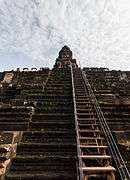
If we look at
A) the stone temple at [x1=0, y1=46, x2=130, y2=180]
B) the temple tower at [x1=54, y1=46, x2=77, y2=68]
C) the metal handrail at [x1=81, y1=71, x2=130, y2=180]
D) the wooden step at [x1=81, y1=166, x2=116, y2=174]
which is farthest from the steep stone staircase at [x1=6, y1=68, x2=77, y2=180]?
the temple tower at [x1=54, y1=46, x2=77, y2=68]

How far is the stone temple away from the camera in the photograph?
5262mm

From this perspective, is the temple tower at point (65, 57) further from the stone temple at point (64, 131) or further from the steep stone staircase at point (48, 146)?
the steep stone staircase at point (48, 146)

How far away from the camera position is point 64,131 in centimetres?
704

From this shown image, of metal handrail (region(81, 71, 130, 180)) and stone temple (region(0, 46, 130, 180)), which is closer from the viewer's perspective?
metal handrail (region(81, 71, 130, 180))

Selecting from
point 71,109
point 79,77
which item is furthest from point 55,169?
point 79,77

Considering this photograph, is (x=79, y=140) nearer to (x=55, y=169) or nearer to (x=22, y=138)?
(x=55, y=169)

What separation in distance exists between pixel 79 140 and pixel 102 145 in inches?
20.0

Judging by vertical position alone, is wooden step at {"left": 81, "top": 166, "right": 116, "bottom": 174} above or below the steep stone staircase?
below

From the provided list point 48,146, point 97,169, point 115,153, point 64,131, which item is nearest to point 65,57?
point 64,131

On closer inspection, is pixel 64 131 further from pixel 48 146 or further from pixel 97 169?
pixel 97 169

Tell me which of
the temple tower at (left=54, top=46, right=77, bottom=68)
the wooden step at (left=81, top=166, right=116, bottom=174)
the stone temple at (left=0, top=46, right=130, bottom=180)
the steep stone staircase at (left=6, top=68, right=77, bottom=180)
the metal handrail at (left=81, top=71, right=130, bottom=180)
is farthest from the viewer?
the temple tower at (left=54, top=46, right=77, bottom=68)

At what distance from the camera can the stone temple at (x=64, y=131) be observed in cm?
526

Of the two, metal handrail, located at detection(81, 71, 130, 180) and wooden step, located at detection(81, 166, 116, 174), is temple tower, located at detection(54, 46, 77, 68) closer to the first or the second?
metal handrail, located at detection(81, 71, 130, 180)

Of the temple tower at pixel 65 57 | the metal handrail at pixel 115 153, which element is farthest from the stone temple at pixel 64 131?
the temple tower at pixel 65 57
